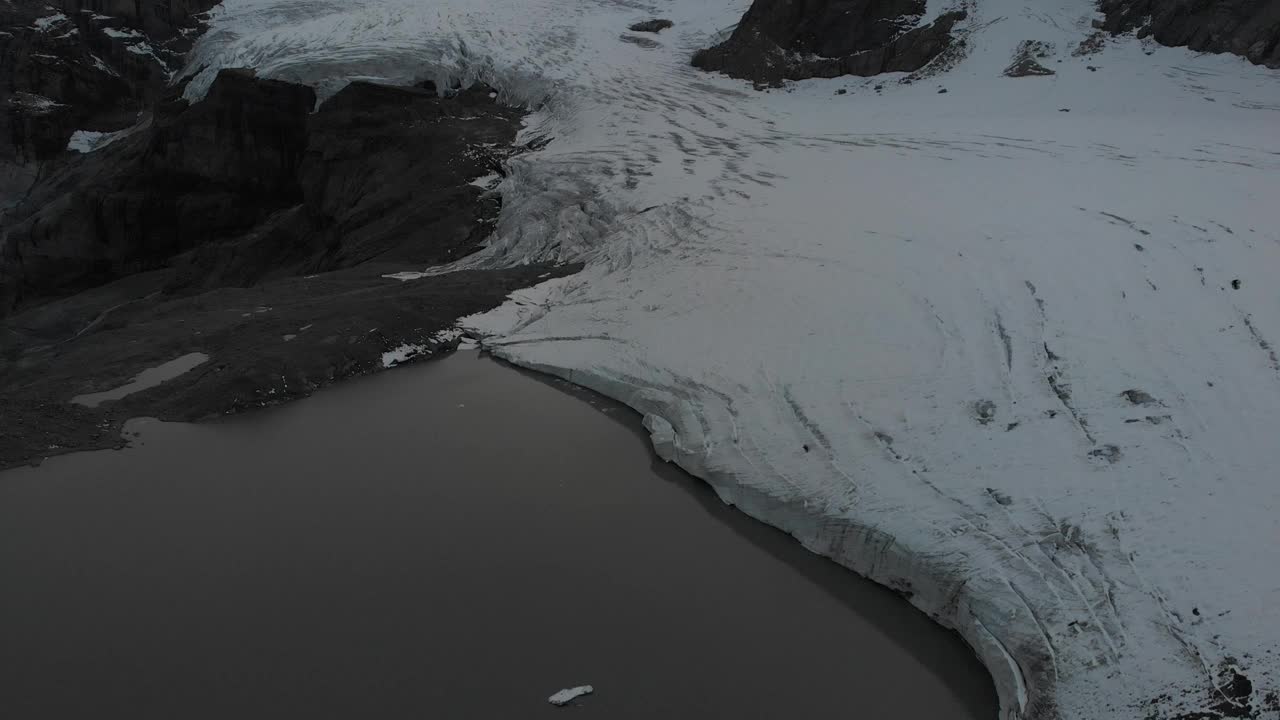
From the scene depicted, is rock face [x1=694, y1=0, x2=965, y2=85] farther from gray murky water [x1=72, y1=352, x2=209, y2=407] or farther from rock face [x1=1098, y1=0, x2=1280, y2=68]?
gray murky water [x1=72, y1=352, x2=209, y2=407]

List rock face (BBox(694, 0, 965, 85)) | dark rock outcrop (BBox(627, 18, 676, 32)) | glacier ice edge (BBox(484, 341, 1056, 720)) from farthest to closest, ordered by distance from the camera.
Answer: dark rock outcrop (BBox(627, 18, 676, 32)), rock face (BBox(694, 0, 965, 85)), glacier ice edge (BBox(484, 341, 1056, 720))

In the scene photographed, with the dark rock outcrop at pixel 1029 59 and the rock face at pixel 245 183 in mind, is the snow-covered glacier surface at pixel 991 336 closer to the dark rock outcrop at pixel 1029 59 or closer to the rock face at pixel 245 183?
the dark rock outcrop at pixel 1029 59

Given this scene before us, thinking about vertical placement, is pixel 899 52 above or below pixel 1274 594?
above

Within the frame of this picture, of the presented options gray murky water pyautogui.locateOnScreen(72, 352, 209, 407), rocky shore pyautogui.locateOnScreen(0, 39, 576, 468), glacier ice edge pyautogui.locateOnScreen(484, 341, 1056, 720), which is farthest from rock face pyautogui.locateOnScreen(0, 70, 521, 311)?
glacier ice edge pyautogui.locateOnScreen(484, 341, 1056, 720)

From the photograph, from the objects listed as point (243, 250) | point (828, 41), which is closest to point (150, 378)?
point (243, 250)

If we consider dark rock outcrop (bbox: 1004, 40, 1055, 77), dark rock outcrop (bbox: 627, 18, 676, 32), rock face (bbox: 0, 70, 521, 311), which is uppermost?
dark rock outcrop (bbox: 627, 18, 676, 32)

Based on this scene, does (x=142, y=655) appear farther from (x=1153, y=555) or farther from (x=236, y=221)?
(x=236, y=221)

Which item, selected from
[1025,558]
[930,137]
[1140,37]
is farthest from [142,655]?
[1140,37]
